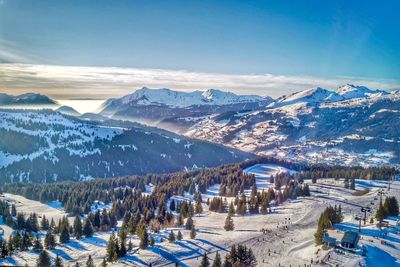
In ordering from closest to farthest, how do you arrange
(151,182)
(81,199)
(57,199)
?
(81,199)
(57,199)
(151,182)

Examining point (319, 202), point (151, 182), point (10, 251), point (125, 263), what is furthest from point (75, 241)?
point (151, 182)

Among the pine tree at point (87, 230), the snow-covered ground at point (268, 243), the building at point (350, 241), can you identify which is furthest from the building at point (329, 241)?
the pine tree at point (87, 230)

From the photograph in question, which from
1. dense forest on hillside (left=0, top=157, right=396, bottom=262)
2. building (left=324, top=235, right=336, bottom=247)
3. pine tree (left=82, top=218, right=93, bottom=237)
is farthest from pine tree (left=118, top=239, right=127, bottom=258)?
building (left=324, top=235, right=336, bottom=247)

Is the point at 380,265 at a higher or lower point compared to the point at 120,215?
higher

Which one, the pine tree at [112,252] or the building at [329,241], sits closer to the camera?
the building at [329,241]

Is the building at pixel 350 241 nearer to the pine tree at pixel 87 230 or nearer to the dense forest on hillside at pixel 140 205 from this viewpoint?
the dense forest on hillside at pixel 140 205

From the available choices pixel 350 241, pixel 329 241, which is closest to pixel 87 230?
pixel 329 241

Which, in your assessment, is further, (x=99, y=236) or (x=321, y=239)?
(x=99, y=236)

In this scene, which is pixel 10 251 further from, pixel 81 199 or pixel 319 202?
pixel 319 202

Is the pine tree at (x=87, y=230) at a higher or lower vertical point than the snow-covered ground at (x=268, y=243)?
lower
